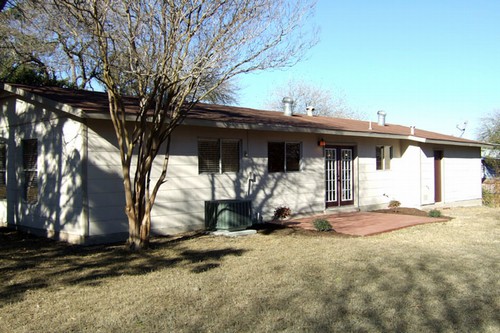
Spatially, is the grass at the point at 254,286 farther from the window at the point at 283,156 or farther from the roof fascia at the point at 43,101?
the window at the point at 283,156

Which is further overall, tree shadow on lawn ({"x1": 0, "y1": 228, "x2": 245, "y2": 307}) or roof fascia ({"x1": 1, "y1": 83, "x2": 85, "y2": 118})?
roof fascia ({"x1": 1, "y1": 83, "x2": 85, "y2": 118})

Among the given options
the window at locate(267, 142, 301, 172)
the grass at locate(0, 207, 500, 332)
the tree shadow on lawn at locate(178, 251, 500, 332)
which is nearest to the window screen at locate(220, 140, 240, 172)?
the window at locate(267, 142, 301, 172)

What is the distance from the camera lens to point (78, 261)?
310 inches

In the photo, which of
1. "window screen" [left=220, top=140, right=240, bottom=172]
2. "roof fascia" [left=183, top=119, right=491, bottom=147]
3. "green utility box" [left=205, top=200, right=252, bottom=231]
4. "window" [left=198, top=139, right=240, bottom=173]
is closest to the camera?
"green utility box" [left=205, top=200, right=252, bottom=231]

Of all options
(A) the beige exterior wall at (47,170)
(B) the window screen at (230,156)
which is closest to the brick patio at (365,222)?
(B) the window screen at (230,156)

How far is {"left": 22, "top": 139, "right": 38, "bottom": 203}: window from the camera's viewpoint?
10.8 meters

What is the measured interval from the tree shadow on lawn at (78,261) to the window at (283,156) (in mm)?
4013

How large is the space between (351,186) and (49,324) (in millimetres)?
12016

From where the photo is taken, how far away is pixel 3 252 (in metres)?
8.74

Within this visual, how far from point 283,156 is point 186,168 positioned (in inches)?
134

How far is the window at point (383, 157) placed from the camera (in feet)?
55.1

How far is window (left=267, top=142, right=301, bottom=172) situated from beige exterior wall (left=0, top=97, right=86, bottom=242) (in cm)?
528

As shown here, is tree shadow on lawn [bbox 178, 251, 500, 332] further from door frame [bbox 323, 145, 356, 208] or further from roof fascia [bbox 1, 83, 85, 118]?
door frame [bbox 323, 145, 356, 208]

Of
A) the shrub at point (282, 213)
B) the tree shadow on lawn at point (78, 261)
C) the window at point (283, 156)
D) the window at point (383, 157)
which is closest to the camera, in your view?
the tree shadow on lawn at point (78, 261)
